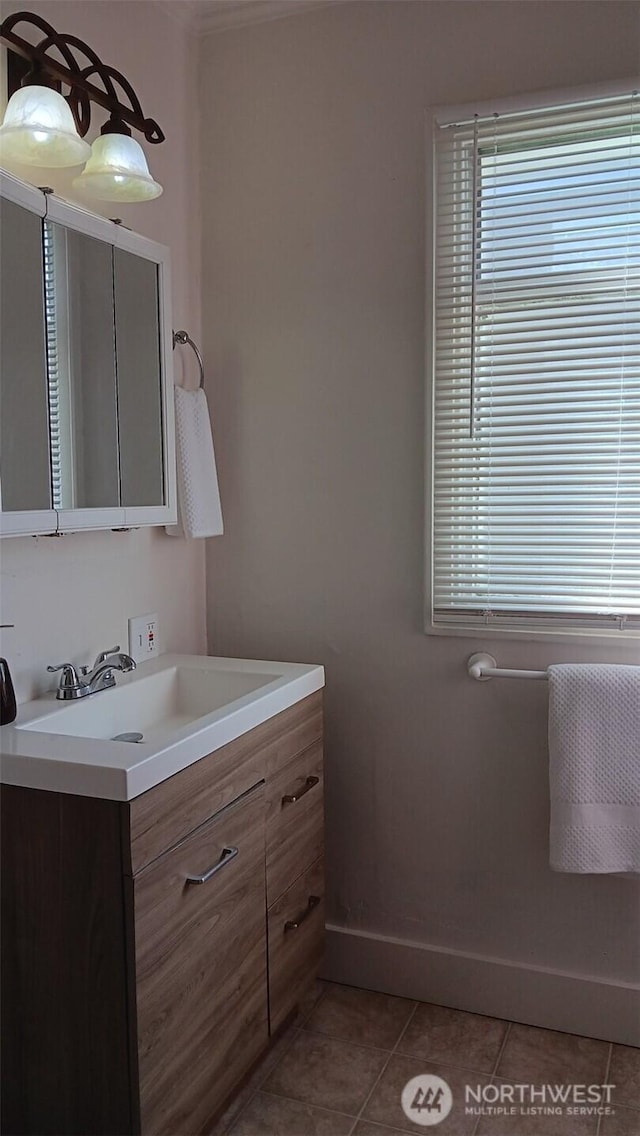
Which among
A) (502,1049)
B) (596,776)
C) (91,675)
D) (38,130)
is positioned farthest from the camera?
(502,1049)

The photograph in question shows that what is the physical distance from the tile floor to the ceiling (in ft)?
8.05

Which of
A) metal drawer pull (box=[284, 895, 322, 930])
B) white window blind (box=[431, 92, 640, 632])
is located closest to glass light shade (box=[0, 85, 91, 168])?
white window blind (box=[431, 92, 640, 632])

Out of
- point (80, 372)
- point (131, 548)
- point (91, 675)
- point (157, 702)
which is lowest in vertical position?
point (157, 702)

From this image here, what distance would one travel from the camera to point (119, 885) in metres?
1.35

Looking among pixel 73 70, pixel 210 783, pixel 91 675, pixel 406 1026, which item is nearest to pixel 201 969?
pixel 210 783

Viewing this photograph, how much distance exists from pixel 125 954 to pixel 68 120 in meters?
1.43

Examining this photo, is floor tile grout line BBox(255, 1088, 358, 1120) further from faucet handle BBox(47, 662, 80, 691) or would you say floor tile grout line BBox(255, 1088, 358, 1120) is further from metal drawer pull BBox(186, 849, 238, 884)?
faucet handle BBox(47, 662, 80, 691)

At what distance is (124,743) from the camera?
1444 mm

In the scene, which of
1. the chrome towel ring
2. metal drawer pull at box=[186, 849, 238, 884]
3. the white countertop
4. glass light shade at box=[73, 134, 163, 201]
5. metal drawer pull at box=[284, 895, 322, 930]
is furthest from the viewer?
the chrome towel ring

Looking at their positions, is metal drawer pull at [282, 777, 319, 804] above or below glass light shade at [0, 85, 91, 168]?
below

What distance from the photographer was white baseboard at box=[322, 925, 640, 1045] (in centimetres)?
202

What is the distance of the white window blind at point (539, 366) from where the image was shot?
1.91m

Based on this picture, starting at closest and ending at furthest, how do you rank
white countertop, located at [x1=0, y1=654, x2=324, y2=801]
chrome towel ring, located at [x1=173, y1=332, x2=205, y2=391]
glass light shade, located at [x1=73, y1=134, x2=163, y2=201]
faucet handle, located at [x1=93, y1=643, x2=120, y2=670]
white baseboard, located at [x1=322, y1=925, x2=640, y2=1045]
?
white countertop, located at [x1=0, y1=654, x2=324, y2=801] < glass light shade, located at [x1=73, y1=134, x2=163, y2=201] < faucet handle, located at [x1=93, y1=643, x2=120, y2=670] < white baseboard, located at [x1=322, y1=925, x2=640, y2=1045] < chrome towel ring, located at [x1=173, y1=332, x2=205, y2=391]

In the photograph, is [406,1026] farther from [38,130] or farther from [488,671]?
[38,130]
